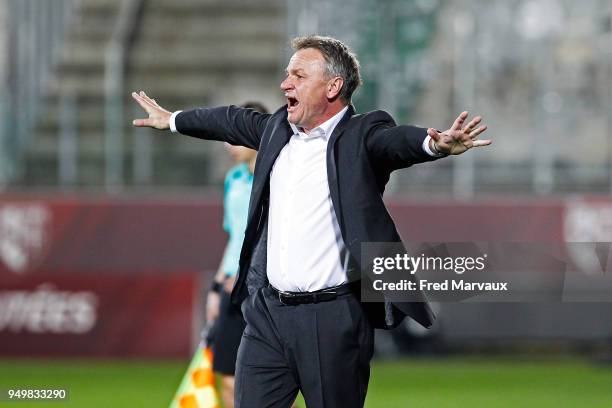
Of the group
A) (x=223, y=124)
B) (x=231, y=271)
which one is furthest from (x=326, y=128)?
(x=231, y=271)

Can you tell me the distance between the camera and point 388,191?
1873cm

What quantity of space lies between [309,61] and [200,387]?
3.38m

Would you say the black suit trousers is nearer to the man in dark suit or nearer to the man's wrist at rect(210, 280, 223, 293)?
the man in dark suit

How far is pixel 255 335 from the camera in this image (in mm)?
6273

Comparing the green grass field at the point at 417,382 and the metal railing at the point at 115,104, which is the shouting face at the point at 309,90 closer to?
the green grass field at the point at 417,382

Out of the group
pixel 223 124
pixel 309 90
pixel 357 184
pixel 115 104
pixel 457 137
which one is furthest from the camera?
→ pixel 115 104

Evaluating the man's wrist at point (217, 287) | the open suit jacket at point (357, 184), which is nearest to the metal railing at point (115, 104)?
the man's wrist at point (217, 287)

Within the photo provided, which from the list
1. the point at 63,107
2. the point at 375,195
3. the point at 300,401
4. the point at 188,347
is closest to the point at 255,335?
the point at 375,195

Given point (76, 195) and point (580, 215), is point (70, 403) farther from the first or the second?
point (580, 215)

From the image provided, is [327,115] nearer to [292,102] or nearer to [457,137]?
[292,102]

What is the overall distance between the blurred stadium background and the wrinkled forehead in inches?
430

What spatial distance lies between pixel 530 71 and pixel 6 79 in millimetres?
7315

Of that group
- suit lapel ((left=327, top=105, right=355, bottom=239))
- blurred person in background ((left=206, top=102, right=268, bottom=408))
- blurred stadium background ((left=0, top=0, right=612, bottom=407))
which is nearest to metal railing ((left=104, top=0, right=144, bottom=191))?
blurred stadium background ((left=0, top=0, right=612, bottom=407))

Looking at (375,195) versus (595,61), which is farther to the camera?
(595,61)
